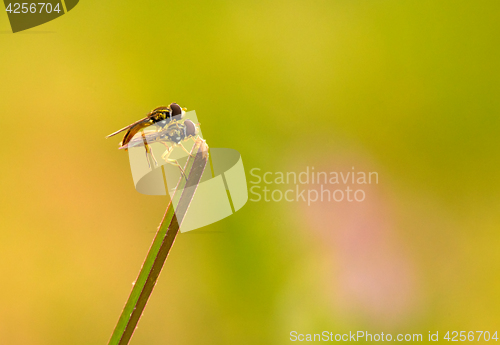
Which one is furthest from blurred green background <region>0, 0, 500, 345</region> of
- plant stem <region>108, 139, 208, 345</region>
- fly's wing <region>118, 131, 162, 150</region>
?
plant stem <region>108, 139, 208, 345</region>

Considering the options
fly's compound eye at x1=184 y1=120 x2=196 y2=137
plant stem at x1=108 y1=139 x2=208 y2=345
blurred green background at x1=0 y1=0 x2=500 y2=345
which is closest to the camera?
plant stem at x1=108 y1=139 x2=208 y2=345

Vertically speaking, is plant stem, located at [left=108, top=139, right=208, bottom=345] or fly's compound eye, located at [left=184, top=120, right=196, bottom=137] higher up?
fly's compound eye, located at [left=184, top=120, right=196, bottom=137]

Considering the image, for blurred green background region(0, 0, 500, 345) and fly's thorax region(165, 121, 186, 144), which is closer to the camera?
fly's thorax region(165, 121, 186, 144)

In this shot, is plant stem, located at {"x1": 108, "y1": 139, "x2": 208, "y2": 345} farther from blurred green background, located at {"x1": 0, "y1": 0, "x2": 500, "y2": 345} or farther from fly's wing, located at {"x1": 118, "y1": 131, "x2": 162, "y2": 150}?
blurred green background, located at {"x1": 0, "y1": 0, "x2": 500, "y2": 345}

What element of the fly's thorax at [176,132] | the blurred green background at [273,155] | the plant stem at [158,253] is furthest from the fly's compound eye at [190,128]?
the blurred green background at [273,155]

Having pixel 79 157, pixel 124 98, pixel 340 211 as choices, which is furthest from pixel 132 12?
pixel 340 211

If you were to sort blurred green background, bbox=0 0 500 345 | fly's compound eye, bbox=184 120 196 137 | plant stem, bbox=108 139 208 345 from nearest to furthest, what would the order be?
plant stem, bbox=108 139 208 345
fly's compound eye, bbox=184 120 196 137
blurred green background, bbox=0 0 500 345

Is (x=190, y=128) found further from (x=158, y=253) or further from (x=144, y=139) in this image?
(x=158, y=253)

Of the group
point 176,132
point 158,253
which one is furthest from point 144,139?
point 158,253
